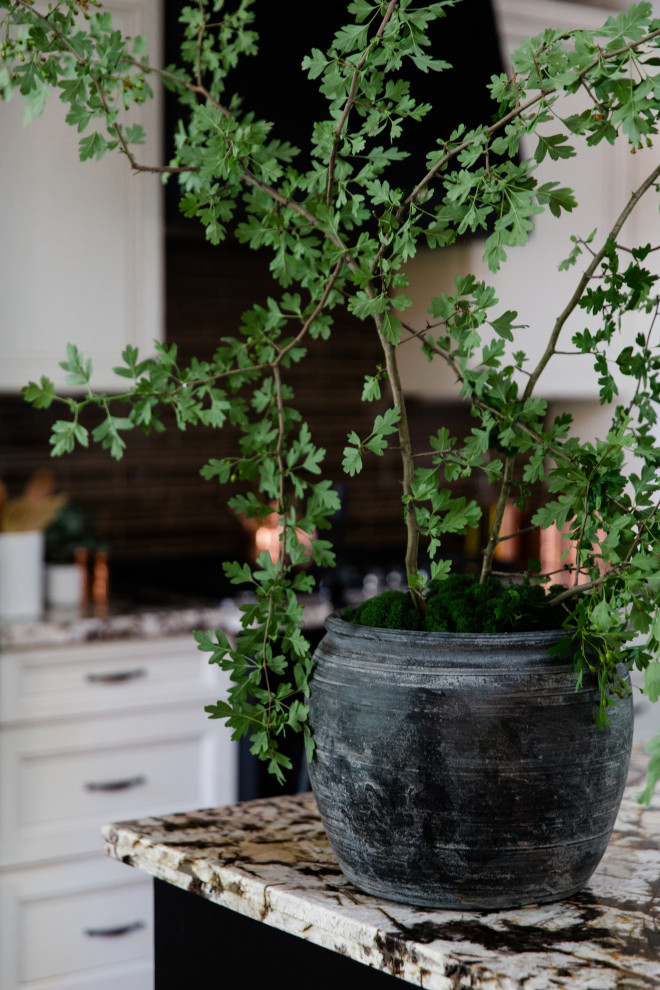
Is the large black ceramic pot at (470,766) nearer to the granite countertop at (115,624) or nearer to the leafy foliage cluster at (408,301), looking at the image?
the leafy foliage cluster at (408,301)

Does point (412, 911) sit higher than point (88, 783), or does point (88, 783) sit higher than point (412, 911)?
point (412, 911)

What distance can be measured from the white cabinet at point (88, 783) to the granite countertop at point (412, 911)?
1570mm

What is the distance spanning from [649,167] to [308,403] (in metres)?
1.27

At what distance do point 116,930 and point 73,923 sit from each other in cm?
10

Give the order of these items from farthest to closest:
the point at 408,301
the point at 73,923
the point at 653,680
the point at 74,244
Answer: the point at 74,244, the point at 73,923, the point at 408,301, the point at 653,680

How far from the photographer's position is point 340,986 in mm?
800

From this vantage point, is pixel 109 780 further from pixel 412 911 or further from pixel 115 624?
pixel 412 911

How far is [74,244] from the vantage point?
2.83 meters

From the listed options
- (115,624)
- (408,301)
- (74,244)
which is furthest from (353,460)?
(74,244)

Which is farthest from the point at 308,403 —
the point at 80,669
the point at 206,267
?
the point at 80,669

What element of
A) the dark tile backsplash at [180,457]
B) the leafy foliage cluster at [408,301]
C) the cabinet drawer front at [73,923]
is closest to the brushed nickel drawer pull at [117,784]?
the cabinet drawer front at [73,923]

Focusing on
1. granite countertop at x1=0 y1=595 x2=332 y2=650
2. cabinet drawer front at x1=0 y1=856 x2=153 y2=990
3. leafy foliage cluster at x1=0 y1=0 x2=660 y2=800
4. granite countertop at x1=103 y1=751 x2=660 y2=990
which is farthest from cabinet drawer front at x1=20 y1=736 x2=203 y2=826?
leafy foliage cluster at x1=0 y1=0 x2=660 y2=800

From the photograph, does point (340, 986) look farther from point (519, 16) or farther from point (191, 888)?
point (519, 16)

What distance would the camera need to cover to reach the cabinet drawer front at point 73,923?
2.46m
